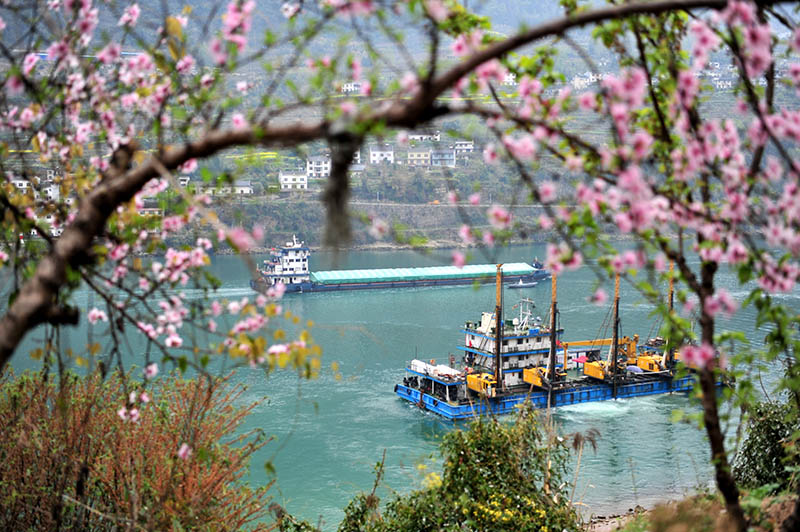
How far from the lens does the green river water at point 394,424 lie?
36.6 feet

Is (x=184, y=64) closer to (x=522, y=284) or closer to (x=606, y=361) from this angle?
(x=606, y=361)

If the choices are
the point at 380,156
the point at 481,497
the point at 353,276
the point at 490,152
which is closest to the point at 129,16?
the point at 490,152

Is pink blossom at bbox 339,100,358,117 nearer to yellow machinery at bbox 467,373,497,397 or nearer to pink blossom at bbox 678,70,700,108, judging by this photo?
pink blossom at bbox 678,70,700,108

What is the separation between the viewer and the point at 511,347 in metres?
16.8

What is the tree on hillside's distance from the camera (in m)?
1.77

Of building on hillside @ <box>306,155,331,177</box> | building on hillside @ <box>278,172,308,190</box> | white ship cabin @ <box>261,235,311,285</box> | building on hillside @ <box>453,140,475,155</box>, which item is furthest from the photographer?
building on hillside @ <box>453,140,475,155</box>

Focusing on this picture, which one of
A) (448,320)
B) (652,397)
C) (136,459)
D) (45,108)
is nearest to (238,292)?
(448,320)

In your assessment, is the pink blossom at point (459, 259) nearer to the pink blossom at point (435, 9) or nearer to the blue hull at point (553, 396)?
the pink blossom at point (435, 9)

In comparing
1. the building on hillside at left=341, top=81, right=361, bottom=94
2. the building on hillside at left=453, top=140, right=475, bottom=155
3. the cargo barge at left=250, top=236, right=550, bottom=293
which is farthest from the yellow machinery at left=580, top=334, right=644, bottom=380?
the building on hillside at left=453, top=140, right=475, bottom=155

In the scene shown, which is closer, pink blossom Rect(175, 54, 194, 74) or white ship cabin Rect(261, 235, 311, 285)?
pink blossom Rect(175, 54, 194, 74)

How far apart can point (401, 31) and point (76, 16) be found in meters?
1.08

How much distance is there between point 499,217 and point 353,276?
27.0 metres

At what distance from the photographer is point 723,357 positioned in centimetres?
227

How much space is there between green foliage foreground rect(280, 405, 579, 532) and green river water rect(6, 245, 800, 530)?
96 centimetres
